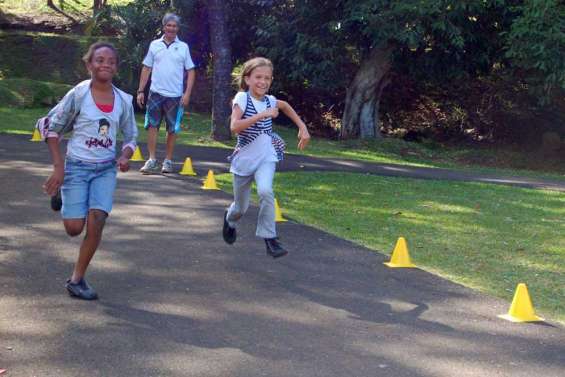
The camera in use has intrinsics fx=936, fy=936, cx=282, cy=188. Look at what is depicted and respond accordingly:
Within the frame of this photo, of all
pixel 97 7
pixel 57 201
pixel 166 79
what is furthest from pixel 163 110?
pixel 97 7

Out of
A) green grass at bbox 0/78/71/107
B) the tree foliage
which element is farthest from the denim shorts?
green grass at bbox 0/78/71/107

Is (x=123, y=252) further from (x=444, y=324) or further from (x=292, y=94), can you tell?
(x=292, y=94)

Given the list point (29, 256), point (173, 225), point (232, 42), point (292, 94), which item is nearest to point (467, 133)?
point (292, 94)

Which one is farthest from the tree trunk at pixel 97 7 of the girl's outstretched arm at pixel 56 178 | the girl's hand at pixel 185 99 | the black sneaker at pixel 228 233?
the girl's outstretched arm at pixel 56 178

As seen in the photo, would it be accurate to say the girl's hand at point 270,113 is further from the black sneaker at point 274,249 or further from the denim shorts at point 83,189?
the denim shorts at point 83,189

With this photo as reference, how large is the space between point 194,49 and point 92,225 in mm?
17526

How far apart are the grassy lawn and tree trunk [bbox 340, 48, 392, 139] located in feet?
4.03

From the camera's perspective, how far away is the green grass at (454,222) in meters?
8.00

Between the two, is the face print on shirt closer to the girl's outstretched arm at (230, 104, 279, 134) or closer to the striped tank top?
the girl's outstretched arm at (230, 104, 279, 134)

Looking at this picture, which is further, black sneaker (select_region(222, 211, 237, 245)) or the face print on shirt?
black sneaker (select_region(222, 211, 237, 245))

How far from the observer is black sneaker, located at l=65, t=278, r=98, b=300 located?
20.9 feet

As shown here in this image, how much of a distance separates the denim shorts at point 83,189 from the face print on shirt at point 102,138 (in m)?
0.13

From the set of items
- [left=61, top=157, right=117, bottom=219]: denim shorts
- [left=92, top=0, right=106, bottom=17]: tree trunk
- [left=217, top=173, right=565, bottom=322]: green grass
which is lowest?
[left=217, top=173, right=565, bottom=322]: green grass

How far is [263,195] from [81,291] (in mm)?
1803
